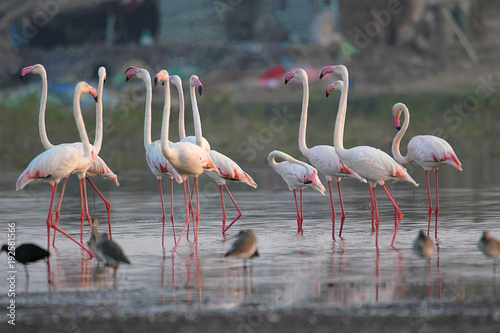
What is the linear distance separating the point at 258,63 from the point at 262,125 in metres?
6.61

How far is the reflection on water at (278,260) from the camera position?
7543 mm

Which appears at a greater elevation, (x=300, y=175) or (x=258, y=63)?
(x=258, y=63)

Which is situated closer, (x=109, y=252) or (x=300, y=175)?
(x=109, y=252)

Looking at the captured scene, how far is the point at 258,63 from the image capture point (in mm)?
33312

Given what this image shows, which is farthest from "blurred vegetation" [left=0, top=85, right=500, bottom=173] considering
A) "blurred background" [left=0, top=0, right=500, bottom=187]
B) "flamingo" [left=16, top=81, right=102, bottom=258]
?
"flamingo" [left=16, top=81, right=102, bottom=258]

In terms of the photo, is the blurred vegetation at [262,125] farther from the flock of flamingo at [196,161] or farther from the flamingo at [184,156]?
the flamingo at [184,156]

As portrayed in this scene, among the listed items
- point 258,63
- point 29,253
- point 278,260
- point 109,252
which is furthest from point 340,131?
point 258,63

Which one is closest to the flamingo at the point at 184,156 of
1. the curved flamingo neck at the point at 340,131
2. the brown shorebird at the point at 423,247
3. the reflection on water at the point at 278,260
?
the reflection on water at the point at 278,260

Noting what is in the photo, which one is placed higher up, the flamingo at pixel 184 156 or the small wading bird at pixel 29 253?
the flamingo at pixel 184 156

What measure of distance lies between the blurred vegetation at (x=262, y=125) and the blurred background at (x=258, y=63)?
0.15ft

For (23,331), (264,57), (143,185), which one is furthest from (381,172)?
(264,57)

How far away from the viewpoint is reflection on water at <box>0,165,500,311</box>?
7543 mm

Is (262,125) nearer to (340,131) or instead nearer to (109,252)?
(340,131)

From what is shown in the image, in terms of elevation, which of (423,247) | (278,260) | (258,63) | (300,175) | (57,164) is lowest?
(278,260)
